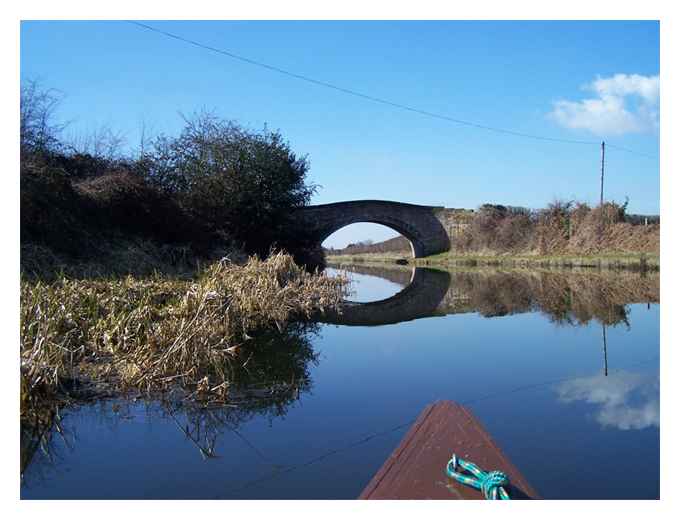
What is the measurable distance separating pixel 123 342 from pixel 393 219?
28.0 meters

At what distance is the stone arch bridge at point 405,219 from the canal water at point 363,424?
22690 millimetres

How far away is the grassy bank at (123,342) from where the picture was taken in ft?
14.6

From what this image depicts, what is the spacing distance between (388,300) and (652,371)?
8.53m

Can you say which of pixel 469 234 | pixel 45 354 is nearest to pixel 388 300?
pixel 45 354

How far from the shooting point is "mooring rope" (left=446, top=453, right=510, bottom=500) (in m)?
2.50

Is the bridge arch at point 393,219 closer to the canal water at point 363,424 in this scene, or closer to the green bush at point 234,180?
the green bush at point 234,180

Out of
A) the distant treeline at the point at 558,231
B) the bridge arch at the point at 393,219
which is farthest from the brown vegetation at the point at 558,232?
the bridge arch at the point at 393,219

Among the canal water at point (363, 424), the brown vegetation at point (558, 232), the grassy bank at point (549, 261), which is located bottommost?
the canal water at point (363, 424)

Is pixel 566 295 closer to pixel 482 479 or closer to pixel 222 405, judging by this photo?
pixel 222 405

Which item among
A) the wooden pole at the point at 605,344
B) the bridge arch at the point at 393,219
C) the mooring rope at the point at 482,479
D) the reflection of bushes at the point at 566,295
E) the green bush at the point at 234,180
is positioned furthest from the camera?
the bridge arch at the point at 393,219

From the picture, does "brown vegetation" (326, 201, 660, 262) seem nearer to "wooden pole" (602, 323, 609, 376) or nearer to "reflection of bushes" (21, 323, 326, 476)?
"wooden pole" (602, 323, 609, 376)
